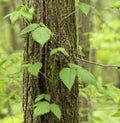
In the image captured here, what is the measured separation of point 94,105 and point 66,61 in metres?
1.59

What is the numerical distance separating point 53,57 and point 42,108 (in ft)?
1.18

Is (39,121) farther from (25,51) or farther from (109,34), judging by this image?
(109,34)

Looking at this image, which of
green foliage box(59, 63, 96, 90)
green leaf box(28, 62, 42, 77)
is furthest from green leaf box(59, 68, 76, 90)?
green leaf box(28, 62, 42, 77)

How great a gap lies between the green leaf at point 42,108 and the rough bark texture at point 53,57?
18 centimetres

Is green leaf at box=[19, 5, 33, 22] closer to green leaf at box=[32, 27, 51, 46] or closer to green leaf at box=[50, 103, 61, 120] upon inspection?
green leaf at box=[32, 27, 51, 46]

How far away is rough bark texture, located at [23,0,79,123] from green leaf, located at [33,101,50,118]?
0.60ft

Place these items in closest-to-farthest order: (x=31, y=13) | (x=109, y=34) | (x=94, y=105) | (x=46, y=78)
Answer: (x=31, y=13) → (x=46, y=78) → (x=94, y=105) → (x=109, y=34)

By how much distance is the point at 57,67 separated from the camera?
2162 millimetres

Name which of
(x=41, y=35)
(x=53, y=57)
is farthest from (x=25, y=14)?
(x=53, y=57)

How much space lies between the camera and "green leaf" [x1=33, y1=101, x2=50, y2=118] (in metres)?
1.90

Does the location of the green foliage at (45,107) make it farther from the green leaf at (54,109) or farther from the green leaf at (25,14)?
the green leaf at (25,14)

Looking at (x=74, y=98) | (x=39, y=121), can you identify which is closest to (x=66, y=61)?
(x=74, y=98)

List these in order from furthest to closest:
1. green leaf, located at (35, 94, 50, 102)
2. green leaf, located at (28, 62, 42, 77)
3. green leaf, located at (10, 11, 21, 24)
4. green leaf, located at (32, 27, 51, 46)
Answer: green leaf, located at (35, 94, 50, 102) → green leaf, located at (28, 62, 42, 77) → green leaf, located at (10, 11, 21, 24) → green leaf, located at (32, 27, 51, 46)

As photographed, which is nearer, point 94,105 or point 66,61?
point 66,61
